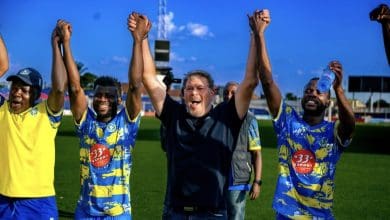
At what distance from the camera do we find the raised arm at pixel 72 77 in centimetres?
438

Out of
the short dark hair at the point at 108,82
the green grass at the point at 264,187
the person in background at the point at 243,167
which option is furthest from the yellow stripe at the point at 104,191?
the green grass at the point at 264,187

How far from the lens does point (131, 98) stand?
4.53m

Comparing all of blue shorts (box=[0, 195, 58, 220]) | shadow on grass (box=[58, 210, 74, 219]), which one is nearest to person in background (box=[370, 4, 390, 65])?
blue shorts (box=[0, 195, 58, 220])

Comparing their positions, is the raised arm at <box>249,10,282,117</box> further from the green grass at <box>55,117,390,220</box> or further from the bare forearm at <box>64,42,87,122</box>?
the green grass at <box>55,117,390,220</box>

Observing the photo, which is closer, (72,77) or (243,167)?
(72,77)

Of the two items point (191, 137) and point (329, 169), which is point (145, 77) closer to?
point (191, 137)

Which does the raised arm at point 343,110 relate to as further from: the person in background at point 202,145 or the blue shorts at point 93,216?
the blue shorts at point 93,216

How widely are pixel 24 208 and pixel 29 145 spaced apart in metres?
0.52

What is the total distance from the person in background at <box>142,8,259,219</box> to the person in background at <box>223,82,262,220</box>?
171 centimetres

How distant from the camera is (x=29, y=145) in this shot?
448cm

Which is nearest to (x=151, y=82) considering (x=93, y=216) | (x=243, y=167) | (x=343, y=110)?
(x=93, y=216)

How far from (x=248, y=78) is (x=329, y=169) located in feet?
3.90

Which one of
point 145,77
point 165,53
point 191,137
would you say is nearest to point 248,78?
point 191,137

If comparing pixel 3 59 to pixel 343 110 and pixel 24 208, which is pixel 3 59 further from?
pixel 343 110
